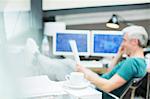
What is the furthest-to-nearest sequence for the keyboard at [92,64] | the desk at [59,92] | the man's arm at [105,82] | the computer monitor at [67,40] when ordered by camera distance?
the computer monitor at [67,40], the keyboard at [92,64], the man's arm at [105,82], the desk at [59,92]

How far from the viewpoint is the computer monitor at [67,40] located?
301 centimetres

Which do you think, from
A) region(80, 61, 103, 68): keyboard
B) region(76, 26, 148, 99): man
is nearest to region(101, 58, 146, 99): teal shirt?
region(76, 26, 148, 99): man

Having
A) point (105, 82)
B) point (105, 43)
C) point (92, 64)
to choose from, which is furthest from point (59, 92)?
point (105, 43)

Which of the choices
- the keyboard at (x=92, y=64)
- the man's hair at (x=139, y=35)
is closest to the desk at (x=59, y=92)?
the man's hair at (x=139, y=35)

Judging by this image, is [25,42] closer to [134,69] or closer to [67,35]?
[134,69]

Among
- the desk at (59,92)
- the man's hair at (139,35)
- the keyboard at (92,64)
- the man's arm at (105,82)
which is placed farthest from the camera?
the keyboard at (92,64)

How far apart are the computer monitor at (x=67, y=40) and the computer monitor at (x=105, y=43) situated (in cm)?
7

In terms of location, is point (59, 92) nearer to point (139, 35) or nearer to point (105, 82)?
point (105, 82)

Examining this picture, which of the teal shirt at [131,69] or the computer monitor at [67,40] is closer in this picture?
the teal shirt at [131,69]

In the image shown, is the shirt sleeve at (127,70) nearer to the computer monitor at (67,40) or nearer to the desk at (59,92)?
the desk at (59,92)

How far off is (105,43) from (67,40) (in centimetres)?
38

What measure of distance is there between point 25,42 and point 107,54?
2601 mm

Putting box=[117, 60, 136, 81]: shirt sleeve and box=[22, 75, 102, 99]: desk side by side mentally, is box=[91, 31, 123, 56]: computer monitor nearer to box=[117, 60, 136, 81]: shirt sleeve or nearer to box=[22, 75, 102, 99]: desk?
box=[117, 60, 136, 81]: shirt sleeve

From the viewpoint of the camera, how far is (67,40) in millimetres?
3016
